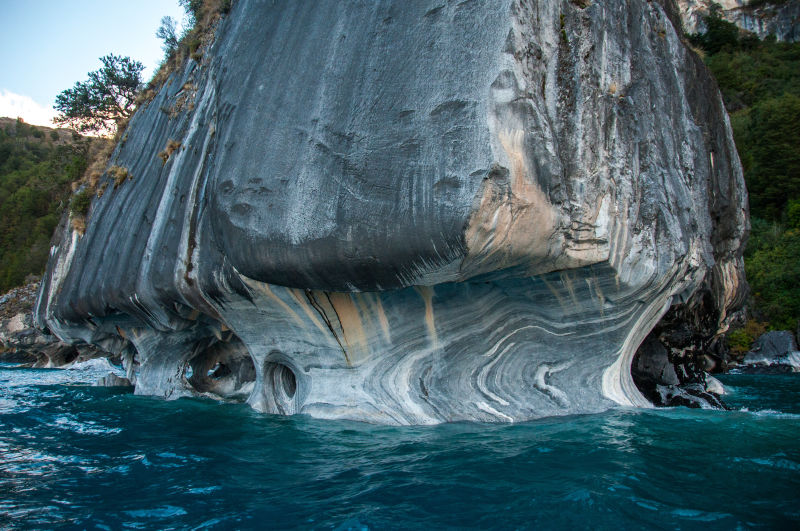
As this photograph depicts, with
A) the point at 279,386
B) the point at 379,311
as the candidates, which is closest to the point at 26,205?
the point at 279,386

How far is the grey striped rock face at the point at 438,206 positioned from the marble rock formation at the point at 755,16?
6021 centimetres

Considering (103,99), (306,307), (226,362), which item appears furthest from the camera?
(103,99)

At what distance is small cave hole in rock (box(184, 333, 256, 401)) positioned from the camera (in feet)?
36.3

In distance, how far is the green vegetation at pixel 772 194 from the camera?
1056 inches

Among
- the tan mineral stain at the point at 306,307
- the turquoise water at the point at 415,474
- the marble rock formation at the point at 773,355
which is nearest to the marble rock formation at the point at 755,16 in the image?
the marble rock formation at the point at 773,355

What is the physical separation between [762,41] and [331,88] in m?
66.6

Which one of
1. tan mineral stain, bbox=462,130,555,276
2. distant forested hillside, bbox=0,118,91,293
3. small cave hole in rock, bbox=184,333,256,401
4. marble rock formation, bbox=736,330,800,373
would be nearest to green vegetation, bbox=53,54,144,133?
distant forested hillside, bbox=0,118,91,293

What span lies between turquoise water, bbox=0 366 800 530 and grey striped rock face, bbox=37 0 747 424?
0.90m

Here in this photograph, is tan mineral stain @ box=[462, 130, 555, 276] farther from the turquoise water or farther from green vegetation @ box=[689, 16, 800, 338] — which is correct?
green vegetation @ box=[689, 16, 800, 338]

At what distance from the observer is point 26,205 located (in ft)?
171

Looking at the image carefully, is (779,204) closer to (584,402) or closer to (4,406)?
(584,402)

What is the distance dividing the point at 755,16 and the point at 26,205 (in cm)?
7822

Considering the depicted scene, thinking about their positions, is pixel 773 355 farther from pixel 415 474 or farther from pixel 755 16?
pixel 755 16

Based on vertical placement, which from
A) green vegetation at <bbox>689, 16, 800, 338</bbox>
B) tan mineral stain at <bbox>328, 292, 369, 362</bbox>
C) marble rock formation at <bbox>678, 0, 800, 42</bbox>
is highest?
marble rock formation at <bbox>678, 0, 800, 42</bbox>
